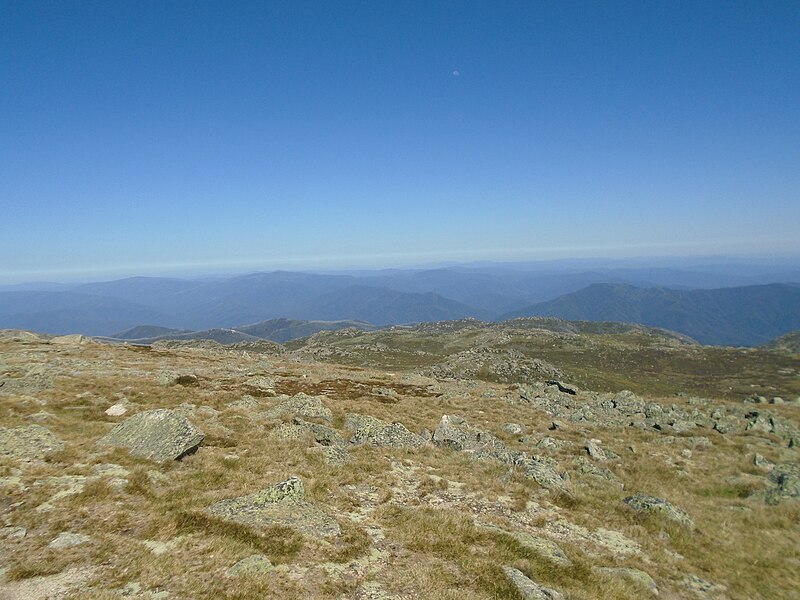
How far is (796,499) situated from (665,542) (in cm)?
1032

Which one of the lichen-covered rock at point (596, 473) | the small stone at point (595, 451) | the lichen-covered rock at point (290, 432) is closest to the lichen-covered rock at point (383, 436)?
the lichen-covered rock at point (290, 432)

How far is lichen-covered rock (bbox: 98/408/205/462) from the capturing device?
59.0 ft

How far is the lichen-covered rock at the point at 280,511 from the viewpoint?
13378 mm

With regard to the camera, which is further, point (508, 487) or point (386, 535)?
point (508, 487)

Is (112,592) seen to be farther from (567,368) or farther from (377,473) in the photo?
(567,368)

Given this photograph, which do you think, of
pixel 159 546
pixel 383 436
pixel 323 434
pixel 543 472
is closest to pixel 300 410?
pixel 323 434

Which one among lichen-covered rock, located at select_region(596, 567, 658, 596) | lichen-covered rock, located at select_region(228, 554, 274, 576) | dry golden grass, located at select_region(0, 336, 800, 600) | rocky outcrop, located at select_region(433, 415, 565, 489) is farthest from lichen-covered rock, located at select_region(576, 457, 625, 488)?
lichen-covered rock, located at select_region(228, 554, 274, 576)

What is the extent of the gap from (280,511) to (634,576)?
1275 centimetres

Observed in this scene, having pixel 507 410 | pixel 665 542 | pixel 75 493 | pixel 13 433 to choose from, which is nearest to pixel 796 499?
pixel 665 542

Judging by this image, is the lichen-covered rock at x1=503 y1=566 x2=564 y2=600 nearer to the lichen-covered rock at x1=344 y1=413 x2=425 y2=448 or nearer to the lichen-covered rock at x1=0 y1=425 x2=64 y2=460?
the lichen-covered rock at x1=344 y1=413 x2=425 y2=448

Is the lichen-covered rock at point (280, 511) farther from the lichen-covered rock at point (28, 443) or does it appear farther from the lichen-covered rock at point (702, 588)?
the lichen-covered rock at point (702, 588)

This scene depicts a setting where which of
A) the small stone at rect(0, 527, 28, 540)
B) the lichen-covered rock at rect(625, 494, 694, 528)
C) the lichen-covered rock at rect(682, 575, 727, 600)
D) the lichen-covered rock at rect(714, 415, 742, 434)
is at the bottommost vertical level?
the lichen-covered rock at rect(714, 415, 742, 434)

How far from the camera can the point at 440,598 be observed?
10.4m

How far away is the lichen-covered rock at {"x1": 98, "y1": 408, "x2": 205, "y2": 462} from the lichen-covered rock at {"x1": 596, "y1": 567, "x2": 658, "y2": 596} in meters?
18.5
